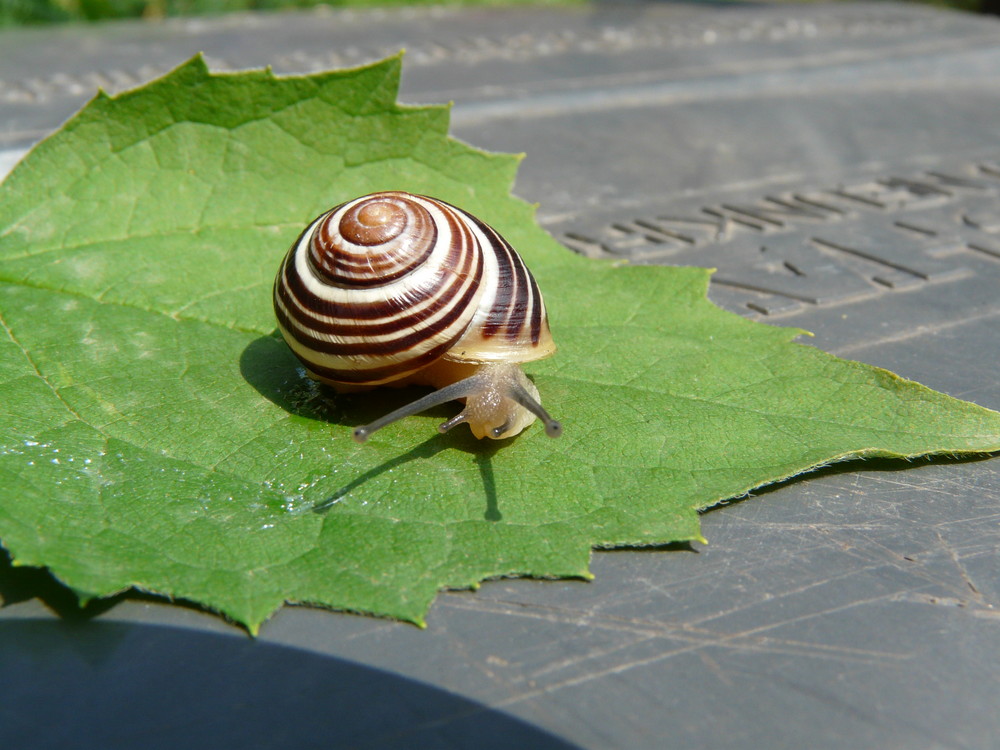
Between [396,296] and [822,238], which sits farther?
[822,238]

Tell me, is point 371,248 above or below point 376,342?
above

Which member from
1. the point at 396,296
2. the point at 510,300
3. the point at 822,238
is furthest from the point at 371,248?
the point at 822,238

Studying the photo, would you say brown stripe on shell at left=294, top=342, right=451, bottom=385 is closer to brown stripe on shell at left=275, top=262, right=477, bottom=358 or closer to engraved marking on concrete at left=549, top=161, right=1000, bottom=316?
brown stripe on shell at left=275, top=262, right=477, bottom=358

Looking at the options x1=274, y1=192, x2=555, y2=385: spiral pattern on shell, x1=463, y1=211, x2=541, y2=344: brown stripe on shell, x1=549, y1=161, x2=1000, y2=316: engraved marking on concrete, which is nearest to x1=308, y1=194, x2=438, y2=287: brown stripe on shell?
x1=274, y1=192, x2=555, y2=385: spiral pattern on shell

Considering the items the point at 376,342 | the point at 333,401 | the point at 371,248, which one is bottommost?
the point at 333,401

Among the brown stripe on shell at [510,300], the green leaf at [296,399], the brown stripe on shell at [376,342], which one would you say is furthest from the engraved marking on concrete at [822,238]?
the brown stripe on shell at [376,342]

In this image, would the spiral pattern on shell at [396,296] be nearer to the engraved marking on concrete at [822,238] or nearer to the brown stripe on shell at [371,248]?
the brown stripe on shell at [371,248]

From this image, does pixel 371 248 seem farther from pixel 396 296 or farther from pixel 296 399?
pixel 296 399
